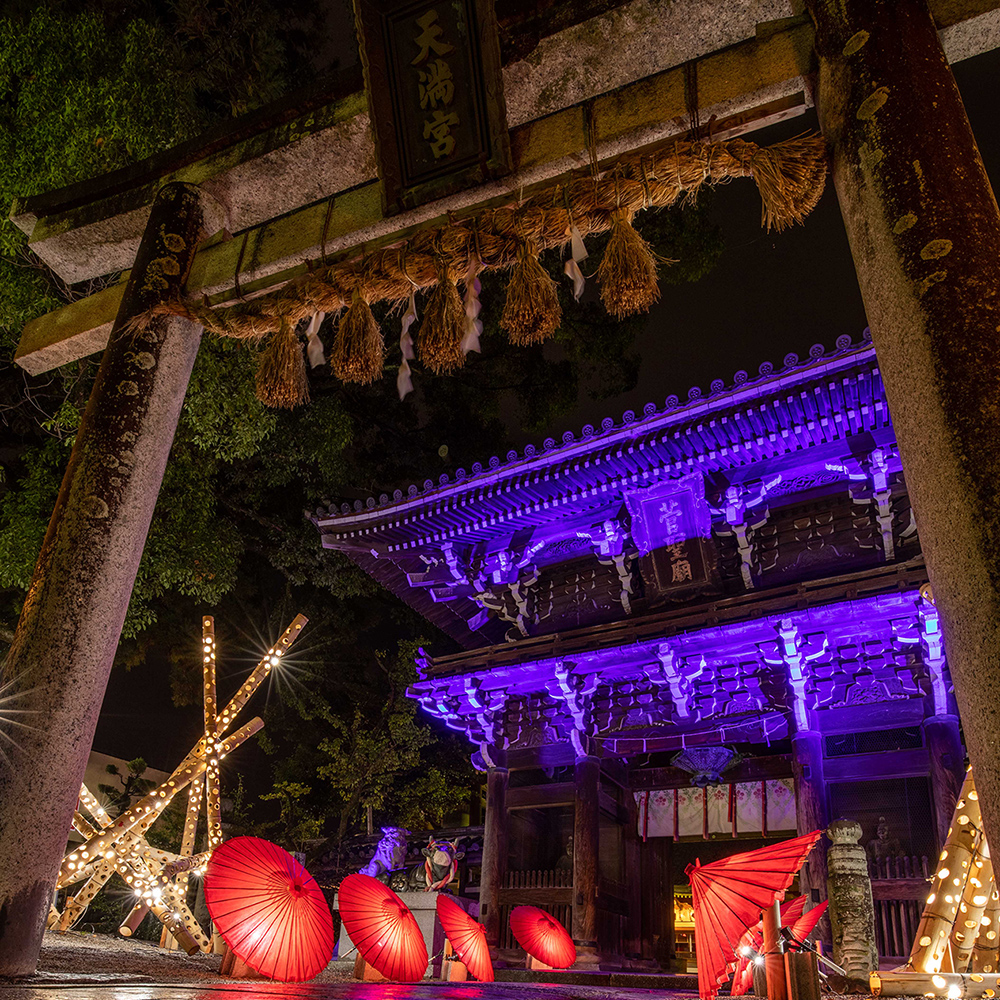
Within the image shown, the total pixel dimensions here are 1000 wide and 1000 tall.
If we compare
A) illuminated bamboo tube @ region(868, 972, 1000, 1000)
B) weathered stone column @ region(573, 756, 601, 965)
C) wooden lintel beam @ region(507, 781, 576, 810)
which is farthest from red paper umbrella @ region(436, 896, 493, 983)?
illuminated bamboo tube @ region(868, 972, 1000, 1000)

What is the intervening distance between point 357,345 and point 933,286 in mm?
3277

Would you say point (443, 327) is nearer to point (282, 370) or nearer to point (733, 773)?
point (282, 370)

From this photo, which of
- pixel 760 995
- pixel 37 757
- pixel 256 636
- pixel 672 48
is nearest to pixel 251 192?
pixel 672 48

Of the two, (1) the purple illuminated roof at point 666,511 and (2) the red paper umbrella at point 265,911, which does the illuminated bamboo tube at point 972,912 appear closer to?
(2) the red paper umbrella at point 265,911

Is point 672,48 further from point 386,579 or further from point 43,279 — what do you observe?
point 386,579

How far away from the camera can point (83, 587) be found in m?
4.01

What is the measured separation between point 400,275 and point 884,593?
633cm

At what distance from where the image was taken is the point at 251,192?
18.0 ft

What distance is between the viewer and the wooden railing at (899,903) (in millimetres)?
7766

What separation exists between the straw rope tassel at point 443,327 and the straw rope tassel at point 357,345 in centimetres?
39

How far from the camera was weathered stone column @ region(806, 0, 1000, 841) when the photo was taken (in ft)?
7.33

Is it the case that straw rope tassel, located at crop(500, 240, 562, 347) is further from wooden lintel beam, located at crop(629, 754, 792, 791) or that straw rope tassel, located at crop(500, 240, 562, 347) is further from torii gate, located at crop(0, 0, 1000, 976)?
wooden lintel beam, located at crop(629, 754, 792, 791)

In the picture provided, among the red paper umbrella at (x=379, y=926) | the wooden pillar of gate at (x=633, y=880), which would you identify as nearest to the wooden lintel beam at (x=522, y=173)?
the red paper umbrella at (x=379, y=926)

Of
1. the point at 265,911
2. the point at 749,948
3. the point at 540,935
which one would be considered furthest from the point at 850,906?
the point at 265,911
